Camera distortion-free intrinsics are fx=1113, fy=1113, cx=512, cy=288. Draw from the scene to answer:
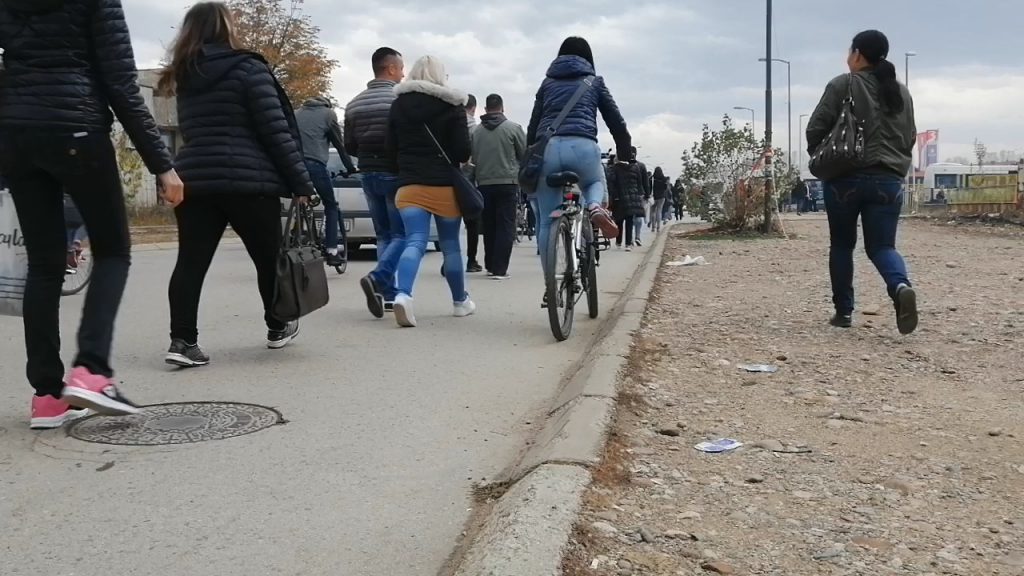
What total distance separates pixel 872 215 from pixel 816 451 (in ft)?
10.5

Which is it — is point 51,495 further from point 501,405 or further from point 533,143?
point 533,143

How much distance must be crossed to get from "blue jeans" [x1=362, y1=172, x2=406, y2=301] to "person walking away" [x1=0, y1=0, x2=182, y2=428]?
11.5 ft

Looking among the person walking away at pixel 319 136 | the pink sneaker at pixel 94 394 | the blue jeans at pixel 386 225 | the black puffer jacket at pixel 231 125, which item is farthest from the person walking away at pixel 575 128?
the person walking away at pixel 319 136

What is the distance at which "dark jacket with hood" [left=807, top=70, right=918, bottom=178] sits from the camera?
22.4 ft

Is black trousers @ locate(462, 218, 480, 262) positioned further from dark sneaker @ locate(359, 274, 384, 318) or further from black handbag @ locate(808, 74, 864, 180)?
black handbag @ locate(808, 74, 864, 180)

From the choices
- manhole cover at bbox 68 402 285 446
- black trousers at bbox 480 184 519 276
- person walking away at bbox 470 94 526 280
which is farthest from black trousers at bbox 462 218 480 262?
manhole cover at bbox 68 402 285 446

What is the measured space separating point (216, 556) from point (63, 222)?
2031mm

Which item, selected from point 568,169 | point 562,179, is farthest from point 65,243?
point 568,169

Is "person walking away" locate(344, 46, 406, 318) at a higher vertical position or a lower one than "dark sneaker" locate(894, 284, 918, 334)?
higher

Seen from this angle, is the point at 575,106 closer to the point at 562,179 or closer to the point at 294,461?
the point at 562,179

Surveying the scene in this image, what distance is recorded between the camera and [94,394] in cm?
432

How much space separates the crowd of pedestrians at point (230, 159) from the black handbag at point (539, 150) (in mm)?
28

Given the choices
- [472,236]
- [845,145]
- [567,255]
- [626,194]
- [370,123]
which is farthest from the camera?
[626,194]

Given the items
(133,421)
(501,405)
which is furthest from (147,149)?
(501,405)
